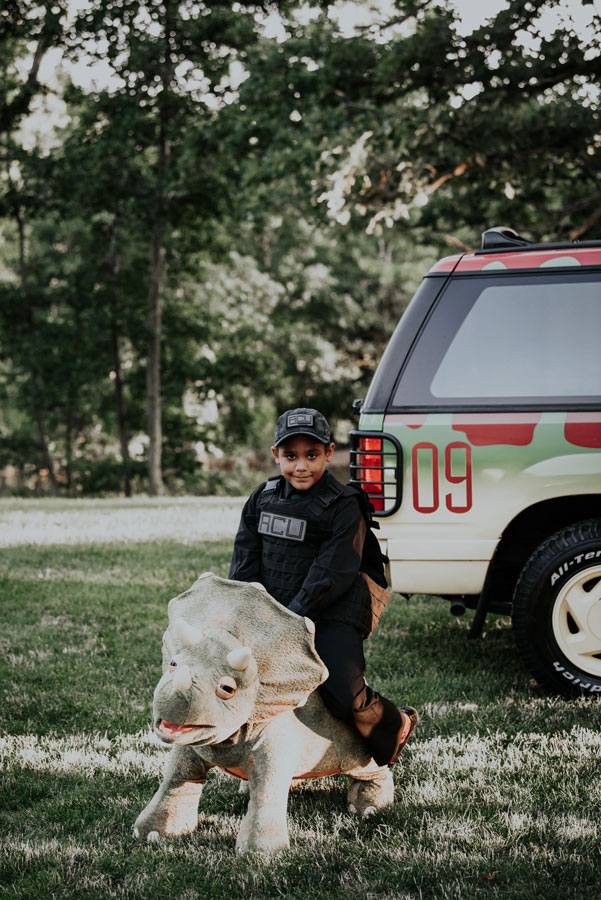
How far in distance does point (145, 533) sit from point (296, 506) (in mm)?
7530

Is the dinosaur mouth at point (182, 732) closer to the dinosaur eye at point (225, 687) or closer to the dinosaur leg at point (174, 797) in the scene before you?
the dinosaur eye at point (225, 687)

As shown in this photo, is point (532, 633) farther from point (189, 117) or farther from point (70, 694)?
point (189, 117)

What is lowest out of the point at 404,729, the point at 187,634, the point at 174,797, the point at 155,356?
the point at 174,797

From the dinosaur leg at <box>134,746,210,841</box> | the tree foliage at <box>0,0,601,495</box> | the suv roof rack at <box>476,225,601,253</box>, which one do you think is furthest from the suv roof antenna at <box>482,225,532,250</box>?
the tree foliage at <box>0,0,601,495</box>

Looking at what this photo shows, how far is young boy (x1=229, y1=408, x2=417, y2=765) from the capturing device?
327 cm

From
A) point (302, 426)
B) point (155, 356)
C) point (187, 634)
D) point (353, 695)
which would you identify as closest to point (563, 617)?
point (353, 695)

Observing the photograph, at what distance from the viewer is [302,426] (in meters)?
3.35

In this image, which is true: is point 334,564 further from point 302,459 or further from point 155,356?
point 155,356

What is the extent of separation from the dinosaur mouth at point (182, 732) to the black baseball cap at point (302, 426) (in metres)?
1.04

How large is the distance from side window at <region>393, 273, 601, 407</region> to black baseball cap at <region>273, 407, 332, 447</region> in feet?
4.67

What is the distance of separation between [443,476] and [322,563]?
5.09 ft

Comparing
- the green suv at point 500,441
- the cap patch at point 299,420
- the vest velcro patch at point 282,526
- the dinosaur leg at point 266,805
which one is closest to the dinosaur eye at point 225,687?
the dinosaur leg at point 266,805

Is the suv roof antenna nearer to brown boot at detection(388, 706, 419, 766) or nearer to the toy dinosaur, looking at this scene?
brown boot at detection(388, 706, 419, 766)

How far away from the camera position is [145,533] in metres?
10.7
